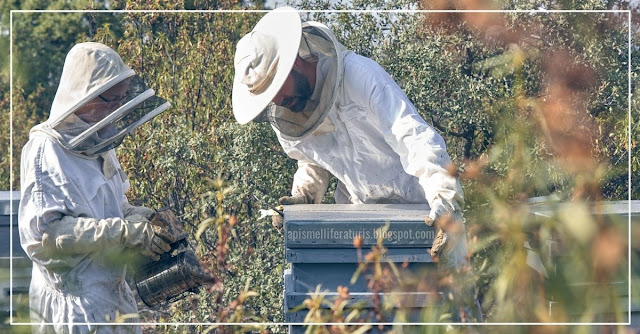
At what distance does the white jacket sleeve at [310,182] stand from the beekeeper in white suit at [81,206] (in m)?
0.86

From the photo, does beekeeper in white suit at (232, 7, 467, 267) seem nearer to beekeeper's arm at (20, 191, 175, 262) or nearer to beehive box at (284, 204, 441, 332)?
beehive box at (284, 204, 441, 332)

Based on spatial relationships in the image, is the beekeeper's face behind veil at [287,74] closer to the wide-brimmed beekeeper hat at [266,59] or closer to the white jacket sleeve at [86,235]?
the wide-brimmed beekeeper hat at [266,59]

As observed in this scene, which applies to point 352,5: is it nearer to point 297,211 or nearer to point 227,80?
point 227,80

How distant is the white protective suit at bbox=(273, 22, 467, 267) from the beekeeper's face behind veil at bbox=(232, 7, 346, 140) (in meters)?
0.03

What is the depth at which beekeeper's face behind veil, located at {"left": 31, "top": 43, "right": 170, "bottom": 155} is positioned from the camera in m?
3.24

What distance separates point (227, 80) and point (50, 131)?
8.87 ft

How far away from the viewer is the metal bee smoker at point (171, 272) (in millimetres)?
3369

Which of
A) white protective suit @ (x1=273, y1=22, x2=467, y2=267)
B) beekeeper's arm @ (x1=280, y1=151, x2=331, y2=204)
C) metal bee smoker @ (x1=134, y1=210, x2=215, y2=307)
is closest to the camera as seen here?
white protective suit @ (x1=273, y1=22, x2=467, y2=267)

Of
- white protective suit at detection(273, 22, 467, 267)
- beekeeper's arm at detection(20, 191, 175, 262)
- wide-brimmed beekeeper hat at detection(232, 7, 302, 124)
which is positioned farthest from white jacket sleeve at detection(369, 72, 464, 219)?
beekeeper's arm at detection(20, 191, 175, 262)

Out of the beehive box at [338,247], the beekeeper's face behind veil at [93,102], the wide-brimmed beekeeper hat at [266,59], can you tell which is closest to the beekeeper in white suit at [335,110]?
the wide-brimmed beekeeper hat at [266,59]

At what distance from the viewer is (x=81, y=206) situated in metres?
3.21

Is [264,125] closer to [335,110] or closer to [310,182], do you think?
[310,182]

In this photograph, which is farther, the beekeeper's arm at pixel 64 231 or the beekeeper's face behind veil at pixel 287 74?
the beekeeper's face behind veil at pixel 287 74

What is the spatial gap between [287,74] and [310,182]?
0.70 meters
